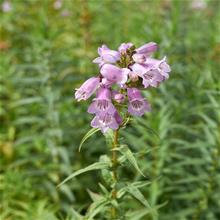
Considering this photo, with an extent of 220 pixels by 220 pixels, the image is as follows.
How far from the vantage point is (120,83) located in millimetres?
2369

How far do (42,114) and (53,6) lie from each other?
2.26 metres

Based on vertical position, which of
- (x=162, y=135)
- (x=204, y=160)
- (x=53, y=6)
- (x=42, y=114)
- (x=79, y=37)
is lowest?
(x=204, y=160)

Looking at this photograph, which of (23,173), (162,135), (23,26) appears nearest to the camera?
(162,135)

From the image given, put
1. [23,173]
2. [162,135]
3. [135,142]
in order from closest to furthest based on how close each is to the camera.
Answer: [162,135], [135,142], [23,173]

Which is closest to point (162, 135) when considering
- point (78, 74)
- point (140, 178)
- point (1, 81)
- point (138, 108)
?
point (140, 178)

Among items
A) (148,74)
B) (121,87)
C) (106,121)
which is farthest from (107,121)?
(148,74)

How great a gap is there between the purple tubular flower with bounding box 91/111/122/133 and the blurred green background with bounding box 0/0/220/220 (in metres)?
1.19

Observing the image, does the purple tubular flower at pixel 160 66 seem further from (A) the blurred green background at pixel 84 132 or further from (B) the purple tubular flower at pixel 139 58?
(A) the blurred green background at pixel 84 132

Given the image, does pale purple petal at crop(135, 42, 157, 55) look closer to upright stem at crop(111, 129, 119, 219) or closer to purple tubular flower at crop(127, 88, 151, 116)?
purple tubular flower at crop(127, 88, 151, 116)

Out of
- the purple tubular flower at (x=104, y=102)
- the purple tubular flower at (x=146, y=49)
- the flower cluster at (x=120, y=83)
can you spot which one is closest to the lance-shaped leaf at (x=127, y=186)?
the flower cluster at (x=120, y=83)

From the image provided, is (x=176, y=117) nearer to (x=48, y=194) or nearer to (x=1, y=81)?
(x=48, y=194)

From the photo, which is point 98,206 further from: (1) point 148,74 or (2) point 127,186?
(1) point 148,74

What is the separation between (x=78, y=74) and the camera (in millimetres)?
5109

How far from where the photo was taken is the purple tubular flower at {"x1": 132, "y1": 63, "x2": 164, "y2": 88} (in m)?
2.40
